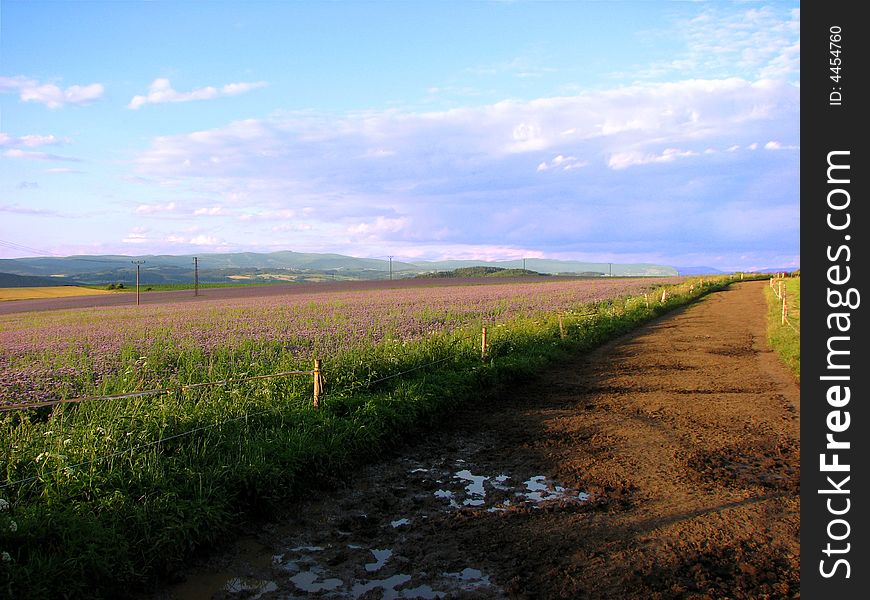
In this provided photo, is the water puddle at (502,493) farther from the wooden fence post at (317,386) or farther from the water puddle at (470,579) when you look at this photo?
the wooden fence post at (317,386)

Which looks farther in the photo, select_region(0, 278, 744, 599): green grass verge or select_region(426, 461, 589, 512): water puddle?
select_region(426, 461, 589, 512): water puddle

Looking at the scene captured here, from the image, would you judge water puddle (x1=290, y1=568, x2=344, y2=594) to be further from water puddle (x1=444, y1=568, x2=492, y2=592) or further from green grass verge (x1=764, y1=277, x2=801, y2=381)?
green grass verge (x1=764, y1=277, x2=801, y2=381)

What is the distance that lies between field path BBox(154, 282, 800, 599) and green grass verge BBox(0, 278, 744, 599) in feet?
1.09

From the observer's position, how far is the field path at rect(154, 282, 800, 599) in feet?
16.0

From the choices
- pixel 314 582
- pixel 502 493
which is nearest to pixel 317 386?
pixel 502 493

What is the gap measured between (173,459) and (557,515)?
12.2 feet

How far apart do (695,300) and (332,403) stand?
3607 centimetres

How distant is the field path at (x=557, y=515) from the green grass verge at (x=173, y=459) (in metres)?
0.33

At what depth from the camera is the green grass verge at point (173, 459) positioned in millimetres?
4797

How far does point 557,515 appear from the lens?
6.13 meters

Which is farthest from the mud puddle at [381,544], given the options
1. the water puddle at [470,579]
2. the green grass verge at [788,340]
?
the green grass verge at [788,340]

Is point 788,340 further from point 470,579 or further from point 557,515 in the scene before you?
point 470,579

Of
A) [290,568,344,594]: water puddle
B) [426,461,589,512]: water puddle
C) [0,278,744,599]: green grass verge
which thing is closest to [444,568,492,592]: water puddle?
[290,568,344,594]: water puddle

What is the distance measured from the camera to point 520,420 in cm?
1007
